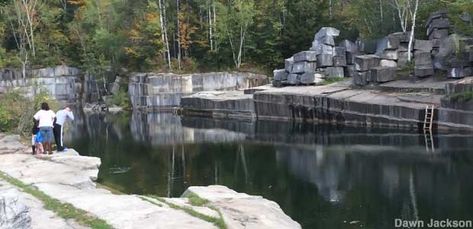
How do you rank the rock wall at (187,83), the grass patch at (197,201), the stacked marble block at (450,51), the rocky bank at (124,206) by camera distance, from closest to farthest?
the rocky bank at (124,206)
the grass patch at (197,201)
the stacked marble block at (450,51)
the rock wall at (187,83)

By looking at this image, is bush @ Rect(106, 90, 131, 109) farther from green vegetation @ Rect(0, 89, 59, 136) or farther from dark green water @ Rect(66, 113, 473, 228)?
green vegetation @ Rect(0, 89, 59, 136)

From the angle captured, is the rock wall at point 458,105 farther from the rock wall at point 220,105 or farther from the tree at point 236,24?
the tree at point 236,24

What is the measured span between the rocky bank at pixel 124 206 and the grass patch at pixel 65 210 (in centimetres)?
15

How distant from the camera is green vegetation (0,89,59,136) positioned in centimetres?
3098

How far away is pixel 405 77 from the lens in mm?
47094

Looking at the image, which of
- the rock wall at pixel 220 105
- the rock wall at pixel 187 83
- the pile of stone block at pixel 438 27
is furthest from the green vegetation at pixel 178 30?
the rock wall at pixel 220 105

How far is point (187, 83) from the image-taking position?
2677 inches

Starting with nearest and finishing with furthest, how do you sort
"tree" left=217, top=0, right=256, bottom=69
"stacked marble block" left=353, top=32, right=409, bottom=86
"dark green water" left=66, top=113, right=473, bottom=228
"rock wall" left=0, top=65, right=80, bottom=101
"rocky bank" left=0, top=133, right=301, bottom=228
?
"rocky bank" left=0, top=133, right=301, bottom=228, "dark green water" left=66, top=113, right=473, bottom=228, "stacked marble block" left=353, top=32, right=409, bottom=86, "tree" left=217, top=0, right=256, bottom=69, "rock wall" left=0, top=65, right=80, bottom=101

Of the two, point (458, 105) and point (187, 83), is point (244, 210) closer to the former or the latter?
point (458, 105)

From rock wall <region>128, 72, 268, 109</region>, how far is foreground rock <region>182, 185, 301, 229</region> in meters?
51.4

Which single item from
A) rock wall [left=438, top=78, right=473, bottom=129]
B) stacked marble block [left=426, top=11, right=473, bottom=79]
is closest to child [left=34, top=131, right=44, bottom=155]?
rock wall [left=438, top=78, right=473, bottom=129]

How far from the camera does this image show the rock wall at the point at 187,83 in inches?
2667

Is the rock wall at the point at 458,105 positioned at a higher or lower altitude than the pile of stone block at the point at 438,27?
lower

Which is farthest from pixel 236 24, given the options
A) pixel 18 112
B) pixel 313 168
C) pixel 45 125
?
pixel 45 125
